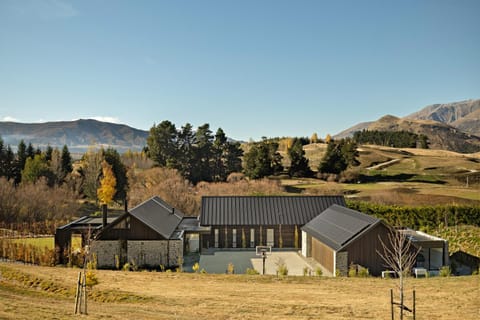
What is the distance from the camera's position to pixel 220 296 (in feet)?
46.9

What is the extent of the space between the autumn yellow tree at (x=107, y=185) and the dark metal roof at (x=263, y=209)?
1836cm

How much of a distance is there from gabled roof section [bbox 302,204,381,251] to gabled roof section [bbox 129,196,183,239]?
8559 mm

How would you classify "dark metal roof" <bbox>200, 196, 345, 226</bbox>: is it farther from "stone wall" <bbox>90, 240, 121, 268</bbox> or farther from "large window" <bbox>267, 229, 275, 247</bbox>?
"stone wall" <bbox>90, 240, 121, 268</bbox>

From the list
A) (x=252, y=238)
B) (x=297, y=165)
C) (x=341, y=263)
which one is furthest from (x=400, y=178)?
(x=341, y=263)

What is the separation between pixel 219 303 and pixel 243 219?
47.2 feet

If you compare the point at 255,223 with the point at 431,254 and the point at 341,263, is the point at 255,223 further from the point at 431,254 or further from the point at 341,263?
the point at 431,254

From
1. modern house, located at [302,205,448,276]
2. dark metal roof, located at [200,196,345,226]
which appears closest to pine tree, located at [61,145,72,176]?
dark metal roof, located at [200,196,345,226]

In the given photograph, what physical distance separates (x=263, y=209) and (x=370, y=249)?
999 centimetres

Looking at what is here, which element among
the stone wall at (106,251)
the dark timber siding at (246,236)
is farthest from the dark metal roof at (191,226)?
the stone wall at (106,251)

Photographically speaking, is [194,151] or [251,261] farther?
[194,151]

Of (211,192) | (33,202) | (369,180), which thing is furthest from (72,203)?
(369,180)

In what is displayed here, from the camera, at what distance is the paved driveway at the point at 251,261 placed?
21375mm

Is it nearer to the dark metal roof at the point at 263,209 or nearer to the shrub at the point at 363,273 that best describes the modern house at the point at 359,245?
the shrub at the point at 363,273

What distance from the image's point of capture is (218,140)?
58.6 m
